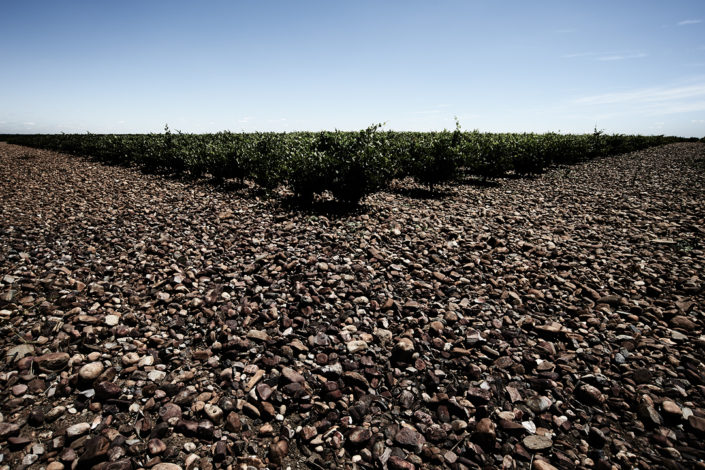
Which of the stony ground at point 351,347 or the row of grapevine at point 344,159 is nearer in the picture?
the stony ground at point 351,347

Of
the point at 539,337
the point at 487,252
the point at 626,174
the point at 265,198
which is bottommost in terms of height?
the point at 539,337

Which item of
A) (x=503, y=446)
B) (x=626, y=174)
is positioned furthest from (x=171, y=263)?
(x=626, y=174)

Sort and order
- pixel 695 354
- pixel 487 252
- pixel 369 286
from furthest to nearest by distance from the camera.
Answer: pixel 487 252, pixel 369 286, pixel 695 354

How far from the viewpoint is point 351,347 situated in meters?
3.99

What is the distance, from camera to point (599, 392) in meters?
3.35

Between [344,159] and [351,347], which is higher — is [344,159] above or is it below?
above

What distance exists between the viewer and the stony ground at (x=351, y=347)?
286cm

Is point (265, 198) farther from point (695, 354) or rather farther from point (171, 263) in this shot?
point (695, 354)

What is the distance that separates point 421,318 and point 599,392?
208 centimetres

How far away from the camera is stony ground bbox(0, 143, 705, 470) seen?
9.37 ft

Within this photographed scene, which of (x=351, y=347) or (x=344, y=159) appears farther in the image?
(x=344, y=159)

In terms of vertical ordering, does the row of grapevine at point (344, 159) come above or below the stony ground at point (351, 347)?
above

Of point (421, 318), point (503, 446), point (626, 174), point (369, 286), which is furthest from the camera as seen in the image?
point (626, 174)

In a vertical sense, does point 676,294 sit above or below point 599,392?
above
